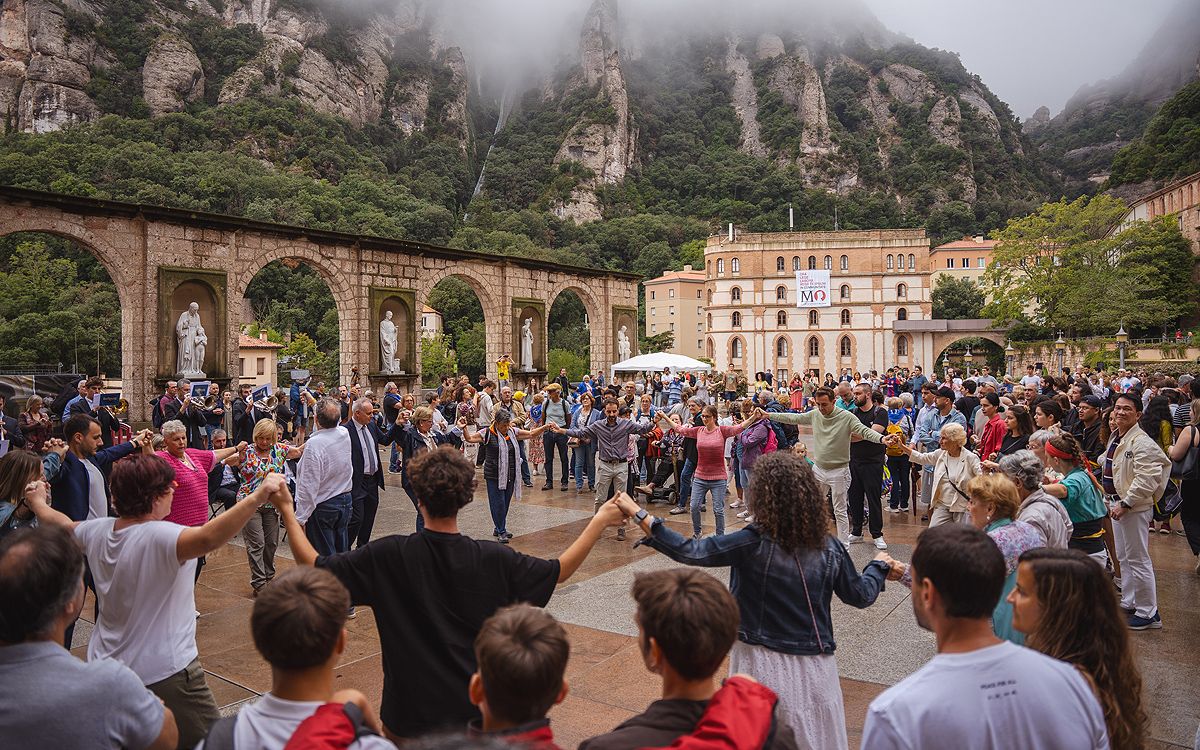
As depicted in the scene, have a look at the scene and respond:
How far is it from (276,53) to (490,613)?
96854mm

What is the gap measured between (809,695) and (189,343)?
56.0 feet

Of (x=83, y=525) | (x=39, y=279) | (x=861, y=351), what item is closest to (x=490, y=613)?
(x=83, y=525)

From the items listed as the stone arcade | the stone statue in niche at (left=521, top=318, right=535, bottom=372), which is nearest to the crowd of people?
the stone arcade

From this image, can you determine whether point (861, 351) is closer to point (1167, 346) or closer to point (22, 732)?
point (1167, 346)

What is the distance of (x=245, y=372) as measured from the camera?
41938 mm

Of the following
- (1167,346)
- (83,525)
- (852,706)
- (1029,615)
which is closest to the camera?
(1029,615)

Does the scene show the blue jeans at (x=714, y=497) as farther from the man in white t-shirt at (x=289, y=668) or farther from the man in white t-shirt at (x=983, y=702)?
the man in white t-shirt at (x=289, y=668)

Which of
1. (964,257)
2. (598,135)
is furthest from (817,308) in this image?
(598,135)

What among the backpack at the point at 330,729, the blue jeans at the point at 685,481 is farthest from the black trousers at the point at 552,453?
the backpack at the point at 330,729

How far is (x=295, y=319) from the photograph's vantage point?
56.1 m

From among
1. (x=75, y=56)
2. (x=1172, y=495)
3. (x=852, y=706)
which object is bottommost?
(x=852, y=706)

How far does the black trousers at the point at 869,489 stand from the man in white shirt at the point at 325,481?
207 inches

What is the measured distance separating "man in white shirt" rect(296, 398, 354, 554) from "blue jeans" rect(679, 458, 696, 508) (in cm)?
508

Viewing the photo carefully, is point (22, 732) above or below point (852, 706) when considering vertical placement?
above
